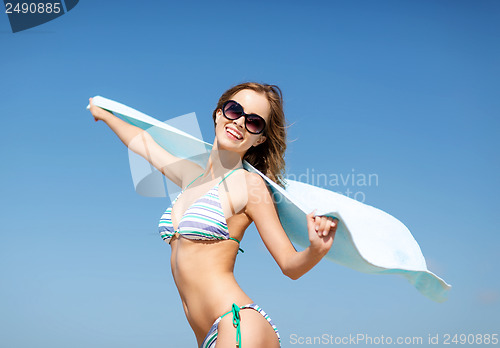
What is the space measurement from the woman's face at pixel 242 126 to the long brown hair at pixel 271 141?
0.25ft

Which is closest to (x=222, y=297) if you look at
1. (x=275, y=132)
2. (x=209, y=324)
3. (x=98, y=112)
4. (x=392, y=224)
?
(x=209, y=324)

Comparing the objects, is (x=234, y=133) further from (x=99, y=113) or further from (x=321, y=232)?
(x=99, y=113)

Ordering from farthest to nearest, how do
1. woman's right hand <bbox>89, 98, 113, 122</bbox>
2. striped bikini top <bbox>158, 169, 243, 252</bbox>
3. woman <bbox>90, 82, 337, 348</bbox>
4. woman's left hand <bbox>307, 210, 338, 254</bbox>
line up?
woman's right hand <bbox>89, 98, 113, 122</bbox>
striped bikini top <bbox>158, 169, 243, 252</bbox>
woman <bbox>90, 82, 337, 348</bbox>
woman's left hand <bbox>307, 210, 338, 254</bbox>

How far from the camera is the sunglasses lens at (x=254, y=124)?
3.81m

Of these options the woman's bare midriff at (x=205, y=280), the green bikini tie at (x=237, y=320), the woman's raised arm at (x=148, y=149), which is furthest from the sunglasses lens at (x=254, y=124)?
the green bikini tie at (x=237, y=320)

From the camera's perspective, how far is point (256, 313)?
311 centimetres

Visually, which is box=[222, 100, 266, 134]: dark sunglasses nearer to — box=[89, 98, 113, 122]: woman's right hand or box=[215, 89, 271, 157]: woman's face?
box=[215, 89, 271, 157]: woman's face

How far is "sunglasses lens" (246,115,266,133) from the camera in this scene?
150 inches

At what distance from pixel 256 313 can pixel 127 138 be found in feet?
7.32

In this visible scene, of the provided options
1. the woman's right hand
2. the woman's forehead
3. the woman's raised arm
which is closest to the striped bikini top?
the woman's forehead

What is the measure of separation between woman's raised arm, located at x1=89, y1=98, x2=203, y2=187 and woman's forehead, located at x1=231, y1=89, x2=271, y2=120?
2.67 ft

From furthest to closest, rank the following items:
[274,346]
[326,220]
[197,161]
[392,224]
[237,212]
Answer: [197,161]
[237,212]
[392,224]
[274,346]
[326,220]

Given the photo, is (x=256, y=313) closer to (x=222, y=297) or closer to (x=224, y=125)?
(x=222, y=297)

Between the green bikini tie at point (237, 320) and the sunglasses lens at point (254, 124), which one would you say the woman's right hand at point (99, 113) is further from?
the green bikini tie at point (237, 320)
